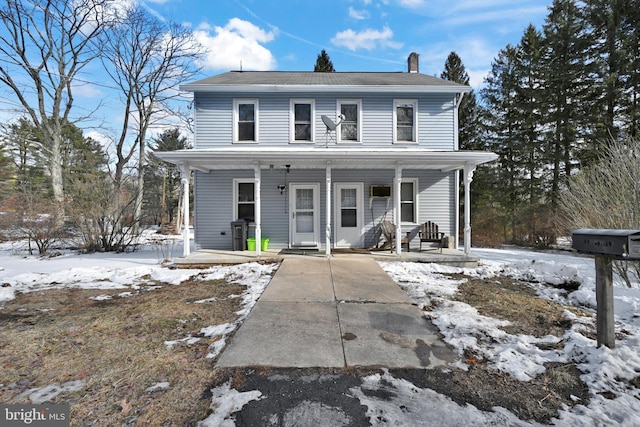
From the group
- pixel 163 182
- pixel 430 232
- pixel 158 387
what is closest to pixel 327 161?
pixel 430 232

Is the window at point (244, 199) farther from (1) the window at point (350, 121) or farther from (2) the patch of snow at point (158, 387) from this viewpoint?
(2) the patch of snow at point (158, 387)

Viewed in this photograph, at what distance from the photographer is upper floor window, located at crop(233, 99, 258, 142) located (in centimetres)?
919

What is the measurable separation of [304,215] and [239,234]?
214cm

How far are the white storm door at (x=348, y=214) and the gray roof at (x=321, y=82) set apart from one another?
3.23 m

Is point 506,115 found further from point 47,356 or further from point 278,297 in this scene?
point 47,356

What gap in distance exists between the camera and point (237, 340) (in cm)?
307

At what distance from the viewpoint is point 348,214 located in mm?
9211

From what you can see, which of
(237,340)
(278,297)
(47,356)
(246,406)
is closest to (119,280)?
(47,356)

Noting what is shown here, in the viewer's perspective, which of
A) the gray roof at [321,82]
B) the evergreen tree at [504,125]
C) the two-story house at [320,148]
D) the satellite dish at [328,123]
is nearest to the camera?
the satellite dish at [328,123]

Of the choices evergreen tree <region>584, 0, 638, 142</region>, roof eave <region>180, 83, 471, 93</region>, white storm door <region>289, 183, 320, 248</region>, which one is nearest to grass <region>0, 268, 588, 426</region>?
white storm door <region>289, 183, 320, 248</region>

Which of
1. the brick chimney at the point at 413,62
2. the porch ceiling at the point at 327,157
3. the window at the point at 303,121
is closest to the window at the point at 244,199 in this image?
the porch ceiling at the point at 327,157

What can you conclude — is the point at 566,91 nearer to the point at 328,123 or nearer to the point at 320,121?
the point at 320,121

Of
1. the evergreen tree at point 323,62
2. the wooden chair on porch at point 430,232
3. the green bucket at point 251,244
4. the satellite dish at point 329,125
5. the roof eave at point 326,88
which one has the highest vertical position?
the evergreen tree at point 323,62

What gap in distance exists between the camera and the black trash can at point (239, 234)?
8.71 m
